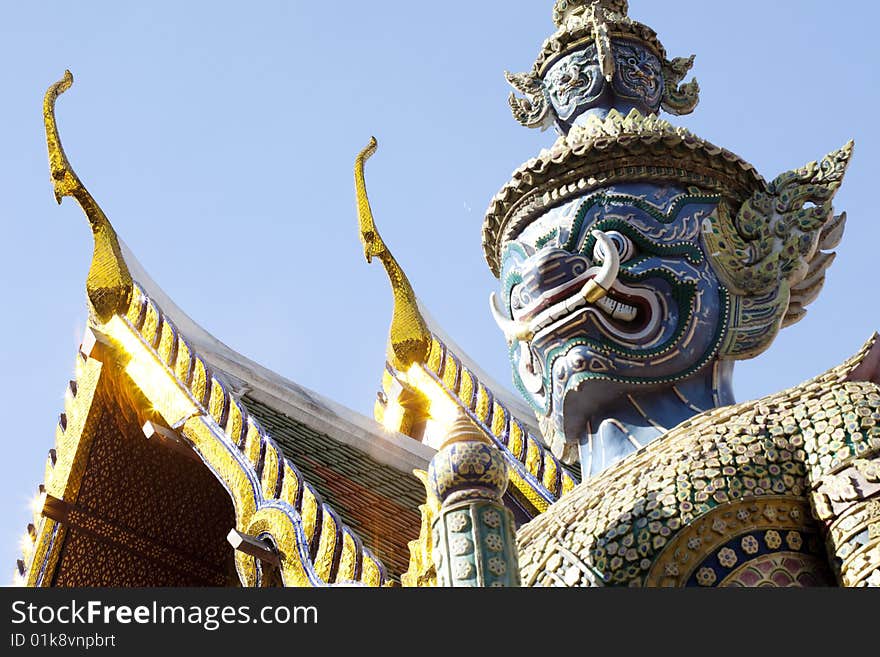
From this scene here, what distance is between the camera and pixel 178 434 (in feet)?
20.6

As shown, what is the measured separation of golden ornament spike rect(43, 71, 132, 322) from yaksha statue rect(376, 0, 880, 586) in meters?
Result: 1.83

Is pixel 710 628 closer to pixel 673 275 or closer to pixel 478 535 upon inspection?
pixel 478 535

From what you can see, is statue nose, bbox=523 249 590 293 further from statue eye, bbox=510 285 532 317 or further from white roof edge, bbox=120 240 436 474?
white roof edge, bbox=120 240 436 474

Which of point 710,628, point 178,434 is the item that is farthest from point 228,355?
point 710,628

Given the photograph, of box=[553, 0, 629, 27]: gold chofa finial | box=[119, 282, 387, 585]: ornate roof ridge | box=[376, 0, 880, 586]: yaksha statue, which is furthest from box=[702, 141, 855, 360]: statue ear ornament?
box=[119, 282, 387, 585]: ornate roof ridge

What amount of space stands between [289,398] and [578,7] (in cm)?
216

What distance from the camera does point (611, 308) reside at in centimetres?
470

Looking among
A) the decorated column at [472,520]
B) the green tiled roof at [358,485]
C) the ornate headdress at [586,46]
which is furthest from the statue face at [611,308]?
the green tiled roof at [358,485]

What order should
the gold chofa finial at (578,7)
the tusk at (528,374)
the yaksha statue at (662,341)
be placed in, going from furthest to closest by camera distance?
the gold chofa finial at (578,7), the tusk at (528,374), the yaksha statue at (662,341)

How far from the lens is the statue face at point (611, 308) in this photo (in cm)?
469

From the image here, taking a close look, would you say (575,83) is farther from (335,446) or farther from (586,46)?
(335,446)

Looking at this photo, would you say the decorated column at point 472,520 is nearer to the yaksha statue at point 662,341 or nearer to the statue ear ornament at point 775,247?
the yaksha statue at point 662,341

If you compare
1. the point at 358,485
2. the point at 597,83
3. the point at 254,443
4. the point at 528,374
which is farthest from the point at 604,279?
the point at 358,485

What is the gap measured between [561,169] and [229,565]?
2.52 meters
